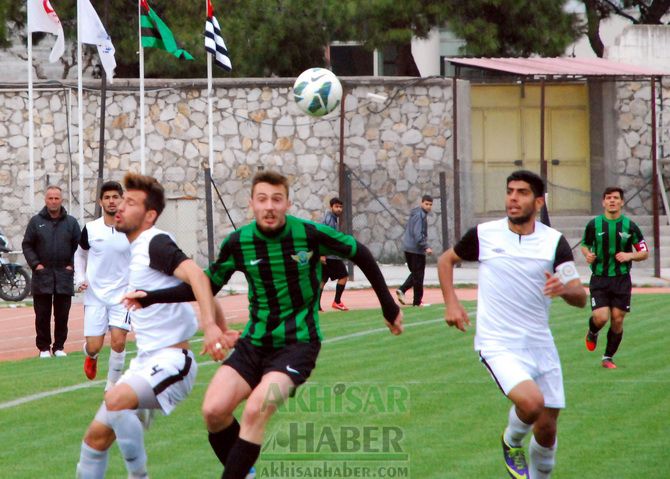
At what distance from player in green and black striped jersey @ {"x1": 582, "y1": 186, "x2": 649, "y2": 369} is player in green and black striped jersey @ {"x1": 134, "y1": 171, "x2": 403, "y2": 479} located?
22.9ft

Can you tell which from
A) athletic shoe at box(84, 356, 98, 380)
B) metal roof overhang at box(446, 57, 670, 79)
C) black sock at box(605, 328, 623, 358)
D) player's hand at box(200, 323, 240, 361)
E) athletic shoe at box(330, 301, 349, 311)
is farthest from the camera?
metal roof overhang at box(446, 57, 670, 79)

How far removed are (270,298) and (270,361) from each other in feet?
1.20

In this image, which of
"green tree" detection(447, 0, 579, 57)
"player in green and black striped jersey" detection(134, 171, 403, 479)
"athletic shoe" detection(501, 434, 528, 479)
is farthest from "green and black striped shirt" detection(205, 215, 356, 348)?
"green tree" detection(447, 0, 579, 57)

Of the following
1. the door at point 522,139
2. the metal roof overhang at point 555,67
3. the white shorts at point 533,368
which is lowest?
the white shorts at point 533,368

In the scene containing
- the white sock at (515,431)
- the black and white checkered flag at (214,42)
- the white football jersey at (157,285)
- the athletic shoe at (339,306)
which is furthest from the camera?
the black and white checkered flag at (214,42)

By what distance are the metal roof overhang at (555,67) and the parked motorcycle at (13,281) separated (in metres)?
10.0

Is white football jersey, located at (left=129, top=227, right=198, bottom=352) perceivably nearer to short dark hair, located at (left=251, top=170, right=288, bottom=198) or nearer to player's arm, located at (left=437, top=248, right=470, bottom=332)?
short dark hair, located at (left=251, top=170, right=288, bottom=198)

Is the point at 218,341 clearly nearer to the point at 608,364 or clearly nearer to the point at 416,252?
the point at 608,364

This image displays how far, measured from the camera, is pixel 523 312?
8344mm

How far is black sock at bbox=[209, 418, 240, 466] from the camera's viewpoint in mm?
7723

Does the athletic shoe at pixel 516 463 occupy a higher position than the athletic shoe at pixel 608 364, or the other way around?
the athletic shoe at pixel 516 463

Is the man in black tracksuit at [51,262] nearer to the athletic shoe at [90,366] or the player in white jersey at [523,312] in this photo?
the athletic shoe at [90,366]

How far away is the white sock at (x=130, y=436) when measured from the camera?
7.38m

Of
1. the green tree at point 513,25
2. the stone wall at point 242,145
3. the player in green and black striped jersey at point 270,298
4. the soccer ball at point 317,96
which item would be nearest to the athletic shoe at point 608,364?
the player in green and black striped jersey at point 270,298
